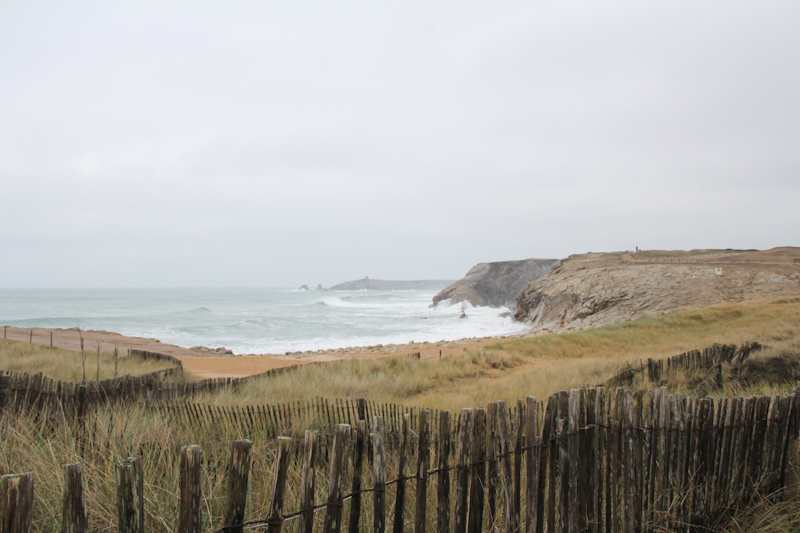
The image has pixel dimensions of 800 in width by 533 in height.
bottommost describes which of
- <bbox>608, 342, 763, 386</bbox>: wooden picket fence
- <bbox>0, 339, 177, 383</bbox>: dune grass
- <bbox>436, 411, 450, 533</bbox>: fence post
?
<bbox>0, 339, 177, 383</bbox>: dune grass

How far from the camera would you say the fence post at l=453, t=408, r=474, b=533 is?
8.75 feet

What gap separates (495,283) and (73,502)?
73.6 meters

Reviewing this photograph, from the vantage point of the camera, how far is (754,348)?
9547 millimetres

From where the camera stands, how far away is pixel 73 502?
1.56 m

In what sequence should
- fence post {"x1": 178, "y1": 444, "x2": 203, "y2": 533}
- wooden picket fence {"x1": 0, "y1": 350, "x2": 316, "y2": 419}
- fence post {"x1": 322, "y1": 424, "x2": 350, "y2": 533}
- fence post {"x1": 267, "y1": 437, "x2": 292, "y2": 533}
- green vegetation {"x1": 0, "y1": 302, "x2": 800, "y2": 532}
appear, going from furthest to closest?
1. wooden picket fence {"x1": 0, "y1": 350, "x2": 316, "y2": 419}
2. green vegetation {"x1": 0, "y1": 302, "x2": 800, "y2": 532}
3. fence post {"x1": 322, "y1": 424, "x2": 350, "y2": 533}
4. fence post {"x1": 267, "y1": 437, "x2": 292, "y2": 533}
5. fence post {"x1": 178, "y1": 444, "x2": 203, "y2": 533}

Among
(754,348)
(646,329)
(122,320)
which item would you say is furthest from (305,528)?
(122,320)

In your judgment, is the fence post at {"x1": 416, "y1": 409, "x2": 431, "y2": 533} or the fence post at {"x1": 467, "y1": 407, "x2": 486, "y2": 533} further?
the fence post at {"x1": 467, "y1": 407, "x2": 486, "y2": 533}

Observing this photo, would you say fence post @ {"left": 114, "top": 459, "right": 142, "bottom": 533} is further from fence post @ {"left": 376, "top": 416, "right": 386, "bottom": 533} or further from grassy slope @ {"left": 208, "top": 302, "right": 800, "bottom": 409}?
grassy slope @ {"left": 208, "top": 302, "right": 800, "bottom": 409}

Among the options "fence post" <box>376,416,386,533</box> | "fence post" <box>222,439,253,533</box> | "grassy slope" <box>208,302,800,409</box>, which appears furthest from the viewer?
"grassy slope" <box>208,302,800,409</box>

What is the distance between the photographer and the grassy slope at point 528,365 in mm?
8078

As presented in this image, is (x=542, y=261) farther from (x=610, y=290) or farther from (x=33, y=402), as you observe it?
(x=33, y=402)

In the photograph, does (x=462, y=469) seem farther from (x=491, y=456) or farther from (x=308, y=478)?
(x=308, y=478)

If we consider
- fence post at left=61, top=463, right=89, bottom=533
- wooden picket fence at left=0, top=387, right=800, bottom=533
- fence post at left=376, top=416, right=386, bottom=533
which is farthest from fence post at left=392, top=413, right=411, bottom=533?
fence post at left=61, top=463, right=89, bottom=533

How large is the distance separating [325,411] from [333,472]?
3549 millimetres
